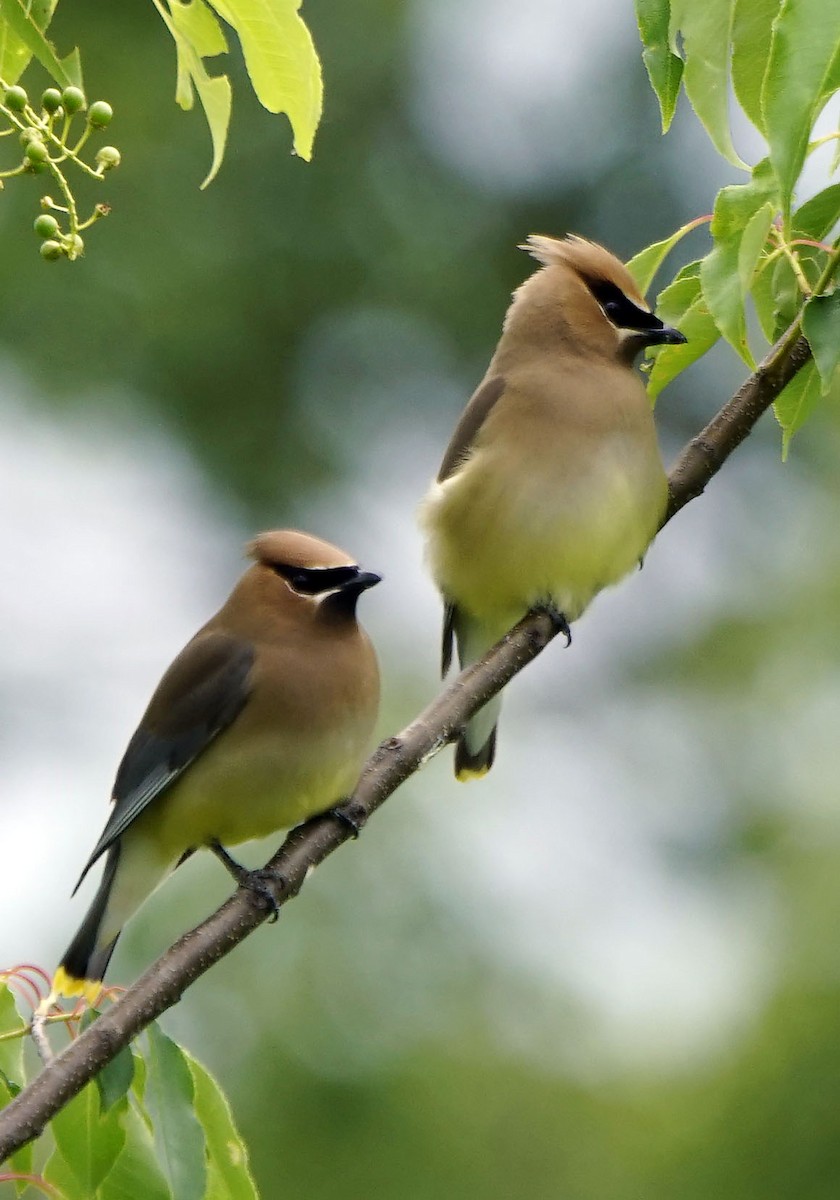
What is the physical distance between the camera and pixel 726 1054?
283 inches

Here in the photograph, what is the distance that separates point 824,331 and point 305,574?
164cm

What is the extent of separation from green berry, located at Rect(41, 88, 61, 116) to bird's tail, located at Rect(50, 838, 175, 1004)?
1.73m

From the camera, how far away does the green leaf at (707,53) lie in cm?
→ 216

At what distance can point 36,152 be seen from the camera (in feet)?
7.35

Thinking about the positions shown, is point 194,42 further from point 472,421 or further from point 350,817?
point 472,421

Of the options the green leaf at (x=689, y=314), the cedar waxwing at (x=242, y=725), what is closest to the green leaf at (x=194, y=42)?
the green leaf at (x=689, y=314)

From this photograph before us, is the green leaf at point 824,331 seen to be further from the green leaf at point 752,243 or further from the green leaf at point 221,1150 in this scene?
the green leaf at point 221,1150

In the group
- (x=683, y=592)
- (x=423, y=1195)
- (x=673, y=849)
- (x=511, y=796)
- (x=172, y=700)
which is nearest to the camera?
(x=172, y=700)

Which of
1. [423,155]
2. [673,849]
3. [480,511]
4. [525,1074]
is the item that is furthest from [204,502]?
[480,511]

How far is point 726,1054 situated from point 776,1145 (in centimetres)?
39

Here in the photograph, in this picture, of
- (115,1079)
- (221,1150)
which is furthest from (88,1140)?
(221,1150)

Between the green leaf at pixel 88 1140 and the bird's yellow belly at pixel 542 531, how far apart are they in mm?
1686

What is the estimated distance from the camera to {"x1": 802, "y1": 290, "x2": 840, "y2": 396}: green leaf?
2199mm

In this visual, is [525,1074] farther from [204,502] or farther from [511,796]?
[204,502]
